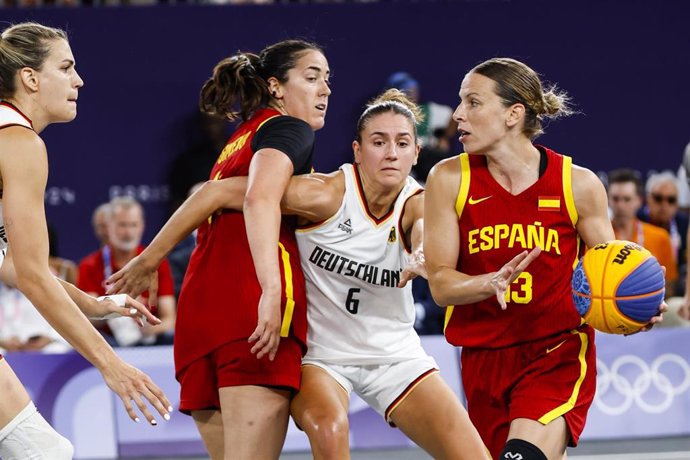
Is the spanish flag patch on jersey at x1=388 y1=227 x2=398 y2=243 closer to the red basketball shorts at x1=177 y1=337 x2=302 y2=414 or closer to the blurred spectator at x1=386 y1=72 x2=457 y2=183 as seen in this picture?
the red basketball shorts at x1=177 y1=337 x2=302 y2=414

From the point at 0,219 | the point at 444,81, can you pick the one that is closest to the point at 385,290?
the point at 0,219

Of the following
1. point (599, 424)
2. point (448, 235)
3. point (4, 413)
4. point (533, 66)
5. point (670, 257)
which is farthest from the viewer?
point (533, 66)

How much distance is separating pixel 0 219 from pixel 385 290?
152 cm

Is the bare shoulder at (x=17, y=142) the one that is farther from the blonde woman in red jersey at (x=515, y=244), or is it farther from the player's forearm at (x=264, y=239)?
the blonde woman in red jersey at (x=515, y=244)

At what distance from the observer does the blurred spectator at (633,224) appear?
836cm

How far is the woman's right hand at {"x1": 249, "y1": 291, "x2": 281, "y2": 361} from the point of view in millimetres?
4117

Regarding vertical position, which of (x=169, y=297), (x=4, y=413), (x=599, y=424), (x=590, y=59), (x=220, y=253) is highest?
(x=590, y=59)

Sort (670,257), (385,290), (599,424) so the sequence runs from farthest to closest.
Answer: (670,257) → (599,424) → (385,290)

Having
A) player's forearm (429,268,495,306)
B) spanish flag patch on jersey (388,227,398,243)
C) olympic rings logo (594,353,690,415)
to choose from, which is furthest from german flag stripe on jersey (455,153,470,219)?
olympic rings logo (594,353,690,415)

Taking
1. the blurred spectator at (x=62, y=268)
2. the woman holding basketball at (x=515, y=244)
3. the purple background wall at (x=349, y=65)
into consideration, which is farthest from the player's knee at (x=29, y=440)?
the purple background wall at (x=349, y=65)

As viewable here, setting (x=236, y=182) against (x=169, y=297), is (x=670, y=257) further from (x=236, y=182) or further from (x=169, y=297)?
(x=236, y=182)

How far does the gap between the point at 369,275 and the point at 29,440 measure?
1472mm

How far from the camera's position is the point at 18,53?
3.84 metres

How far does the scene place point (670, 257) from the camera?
8.56 m
